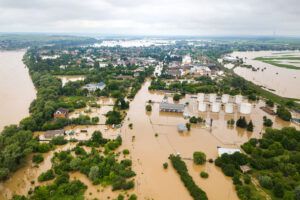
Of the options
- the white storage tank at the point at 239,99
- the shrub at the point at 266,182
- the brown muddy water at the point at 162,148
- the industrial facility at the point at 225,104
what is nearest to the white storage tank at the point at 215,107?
the industrial facility at the point at 225,104

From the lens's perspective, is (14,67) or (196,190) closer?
(196,190)

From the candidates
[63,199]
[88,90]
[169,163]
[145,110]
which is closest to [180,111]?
[145,110]

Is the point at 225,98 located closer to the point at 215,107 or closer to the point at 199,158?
the point at 215,107

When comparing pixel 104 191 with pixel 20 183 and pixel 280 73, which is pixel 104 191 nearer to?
pixel 20 183

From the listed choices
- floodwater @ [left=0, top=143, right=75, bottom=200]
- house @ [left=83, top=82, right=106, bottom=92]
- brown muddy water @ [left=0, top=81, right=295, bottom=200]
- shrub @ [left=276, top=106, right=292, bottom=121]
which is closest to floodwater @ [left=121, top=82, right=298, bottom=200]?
brown muddy water @ [left=0, top=81, right=295, bottom=200]

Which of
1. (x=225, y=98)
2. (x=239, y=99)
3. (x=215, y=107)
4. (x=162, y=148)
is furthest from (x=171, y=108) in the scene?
(x=162, y=148)

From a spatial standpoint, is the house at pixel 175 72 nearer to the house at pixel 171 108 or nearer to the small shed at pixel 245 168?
the house at pixel 171 108
